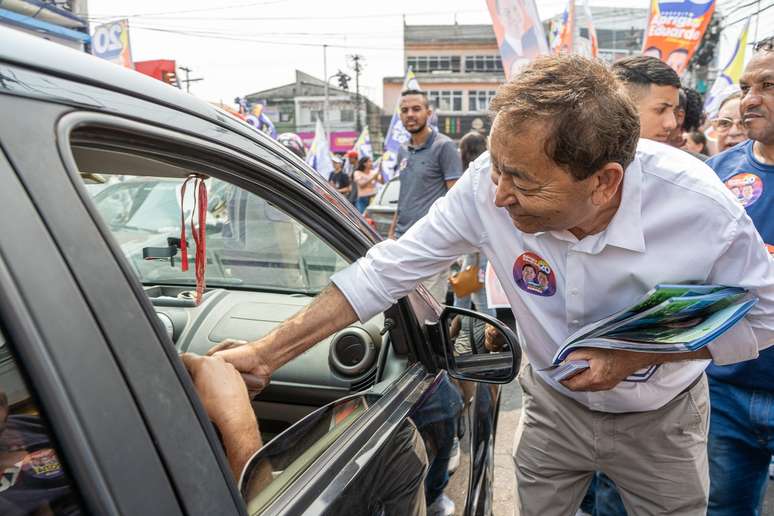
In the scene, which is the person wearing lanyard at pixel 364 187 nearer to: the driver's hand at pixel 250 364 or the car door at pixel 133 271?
the driver's hand at pixel 250 364

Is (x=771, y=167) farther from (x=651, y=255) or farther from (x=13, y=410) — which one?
(x=13, y=410)

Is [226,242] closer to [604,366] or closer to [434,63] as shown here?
[604,366]

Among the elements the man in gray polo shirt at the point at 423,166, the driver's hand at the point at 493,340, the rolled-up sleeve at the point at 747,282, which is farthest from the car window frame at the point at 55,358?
the man in gray polo shirt at the point at 423,166

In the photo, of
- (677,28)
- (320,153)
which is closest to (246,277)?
(677,28)

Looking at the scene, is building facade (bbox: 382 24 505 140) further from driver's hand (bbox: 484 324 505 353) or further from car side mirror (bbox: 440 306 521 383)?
car side mirror (bbox: 440 306 521 383)

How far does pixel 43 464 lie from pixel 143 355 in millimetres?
159

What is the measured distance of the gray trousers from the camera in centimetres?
169

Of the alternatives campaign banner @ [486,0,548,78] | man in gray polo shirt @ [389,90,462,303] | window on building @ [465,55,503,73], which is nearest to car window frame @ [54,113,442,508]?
man in gray polo shirt @ [389,90,462,303]

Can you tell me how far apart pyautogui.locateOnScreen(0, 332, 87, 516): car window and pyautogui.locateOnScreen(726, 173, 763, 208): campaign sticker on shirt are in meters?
2.15

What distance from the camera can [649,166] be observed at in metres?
1.49

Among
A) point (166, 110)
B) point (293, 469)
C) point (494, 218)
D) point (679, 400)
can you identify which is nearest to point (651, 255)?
point (494, 218)

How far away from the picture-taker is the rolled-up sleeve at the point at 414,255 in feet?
5.13

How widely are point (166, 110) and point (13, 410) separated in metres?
0.49

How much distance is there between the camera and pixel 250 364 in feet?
4.74
